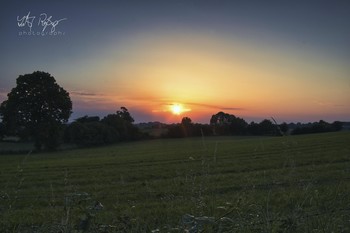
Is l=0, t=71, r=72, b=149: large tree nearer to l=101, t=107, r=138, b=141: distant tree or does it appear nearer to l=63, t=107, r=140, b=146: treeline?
l=63, t=107, r=140, b=146: treeline

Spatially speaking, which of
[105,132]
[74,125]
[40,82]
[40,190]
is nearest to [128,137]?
[105,132]

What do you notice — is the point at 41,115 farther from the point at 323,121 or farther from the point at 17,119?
the point at 323,121

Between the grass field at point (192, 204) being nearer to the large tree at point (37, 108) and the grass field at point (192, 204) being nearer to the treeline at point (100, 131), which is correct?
the large tree at point (37, 108)

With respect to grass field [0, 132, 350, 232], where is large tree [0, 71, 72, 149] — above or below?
above

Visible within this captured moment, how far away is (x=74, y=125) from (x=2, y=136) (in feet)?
59.4

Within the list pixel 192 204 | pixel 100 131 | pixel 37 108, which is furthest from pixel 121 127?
pixel 192 204

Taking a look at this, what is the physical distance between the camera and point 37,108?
6241cm

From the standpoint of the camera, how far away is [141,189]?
15141 mm

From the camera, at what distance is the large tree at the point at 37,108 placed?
60.8 metres

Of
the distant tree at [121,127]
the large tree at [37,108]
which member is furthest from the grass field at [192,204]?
the distant tree at [121,127]

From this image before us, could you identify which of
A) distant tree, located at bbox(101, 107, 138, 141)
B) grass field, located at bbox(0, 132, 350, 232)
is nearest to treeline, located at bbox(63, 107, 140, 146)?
distant tree, located at bbox(101, 107, 138, 141)

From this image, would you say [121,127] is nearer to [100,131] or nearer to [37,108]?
[100,131]

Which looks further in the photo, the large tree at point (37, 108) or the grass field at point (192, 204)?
the large tree at point (37, 108)

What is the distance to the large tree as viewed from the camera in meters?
60.8
